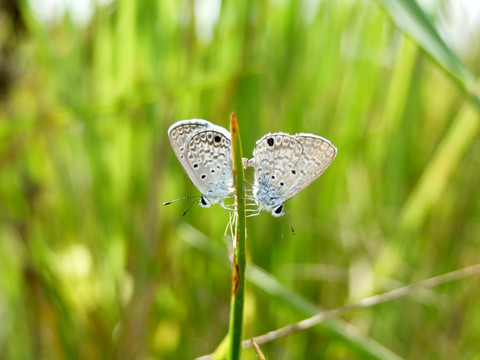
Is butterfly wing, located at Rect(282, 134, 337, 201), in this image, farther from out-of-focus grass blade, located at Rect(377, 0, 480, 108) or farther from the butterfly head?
out-of-focus grass blade, located at Rect(377, 0, 480, 108)

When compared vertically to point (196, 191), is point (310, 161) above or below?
above

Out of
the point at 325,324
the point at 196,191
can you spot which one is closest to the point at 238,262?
the point at 325,324

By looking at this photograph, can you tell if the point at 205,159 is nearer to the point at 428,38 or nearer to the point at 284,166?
the point at 284,166

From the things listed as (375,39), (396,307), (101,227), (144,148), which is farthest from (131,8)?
(396,307)

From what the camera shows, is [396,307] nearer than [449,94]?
Yes

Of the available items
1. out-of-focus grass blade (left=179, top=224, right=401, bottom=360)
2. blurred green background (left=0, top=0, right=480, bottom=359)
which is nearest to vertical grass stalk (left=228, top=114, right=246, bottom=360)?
out-of-focus grass blade (left=179, top=224, right=401, bottom=360)

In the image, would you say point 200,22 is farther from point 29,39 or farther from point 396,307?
point 396,307

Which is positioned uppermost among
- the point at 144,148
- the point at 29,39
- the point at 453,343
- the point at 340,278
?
the point at 29,39
